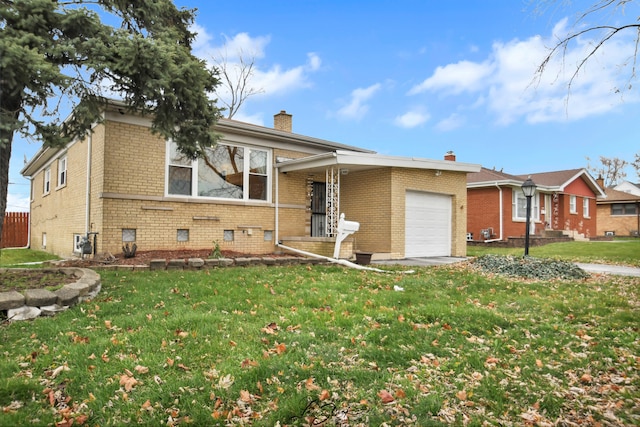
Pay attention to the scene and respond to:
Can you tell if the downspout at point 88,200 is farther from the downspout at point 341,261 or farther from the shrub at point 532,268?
the shrub at point 532,268

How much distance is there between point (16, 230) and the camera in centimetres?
2117

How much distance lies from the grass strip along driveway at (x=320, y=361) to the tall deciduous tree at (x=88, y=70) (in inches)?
114

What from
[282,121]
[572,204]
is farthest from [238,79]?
[572,204]

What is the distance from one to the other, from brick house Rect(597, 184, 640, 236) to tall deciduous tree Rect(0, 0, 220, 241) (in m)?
37.5

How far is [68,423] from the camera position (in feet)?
8.98

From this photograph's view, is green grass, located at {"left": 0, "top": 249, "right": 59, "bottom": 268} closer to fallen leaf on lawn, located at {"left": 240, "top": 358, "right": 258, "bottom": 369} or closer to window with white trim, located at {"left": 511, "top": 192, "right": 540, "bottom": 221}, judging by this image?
fallen leaf on lawn, located at {"left": 240, "top": 358, "right": 258, "bottom": 369}

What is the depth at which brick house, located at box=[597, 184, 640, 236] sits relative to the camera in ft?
110

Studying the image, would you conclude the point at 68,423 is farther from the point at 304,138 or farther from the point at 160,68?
the point at 304,138

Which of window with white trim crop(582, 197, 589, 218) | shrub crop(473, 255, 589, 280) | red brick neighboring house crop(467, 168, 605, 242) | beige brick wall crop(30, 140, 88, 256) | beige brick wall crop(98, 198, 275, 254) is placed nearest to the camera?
shrub crop(473, 255, 589, 280)

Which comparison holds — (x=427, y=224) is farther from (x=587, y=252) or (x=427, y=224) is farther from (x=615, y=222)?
(x=615, y=222)

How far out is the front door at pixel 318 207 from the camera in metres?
13.9

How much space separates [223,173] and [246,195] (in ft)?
3.07

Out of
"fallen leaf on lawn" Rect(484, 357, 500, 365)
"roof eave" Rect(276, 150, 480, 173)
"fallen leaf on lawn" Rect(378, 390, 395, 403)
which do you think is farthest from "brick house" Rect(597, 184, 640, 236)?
"fallen leaf on lawn" Rect(378, 390, 395, 403)

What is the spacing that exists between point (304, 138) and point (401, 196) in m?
3.62
